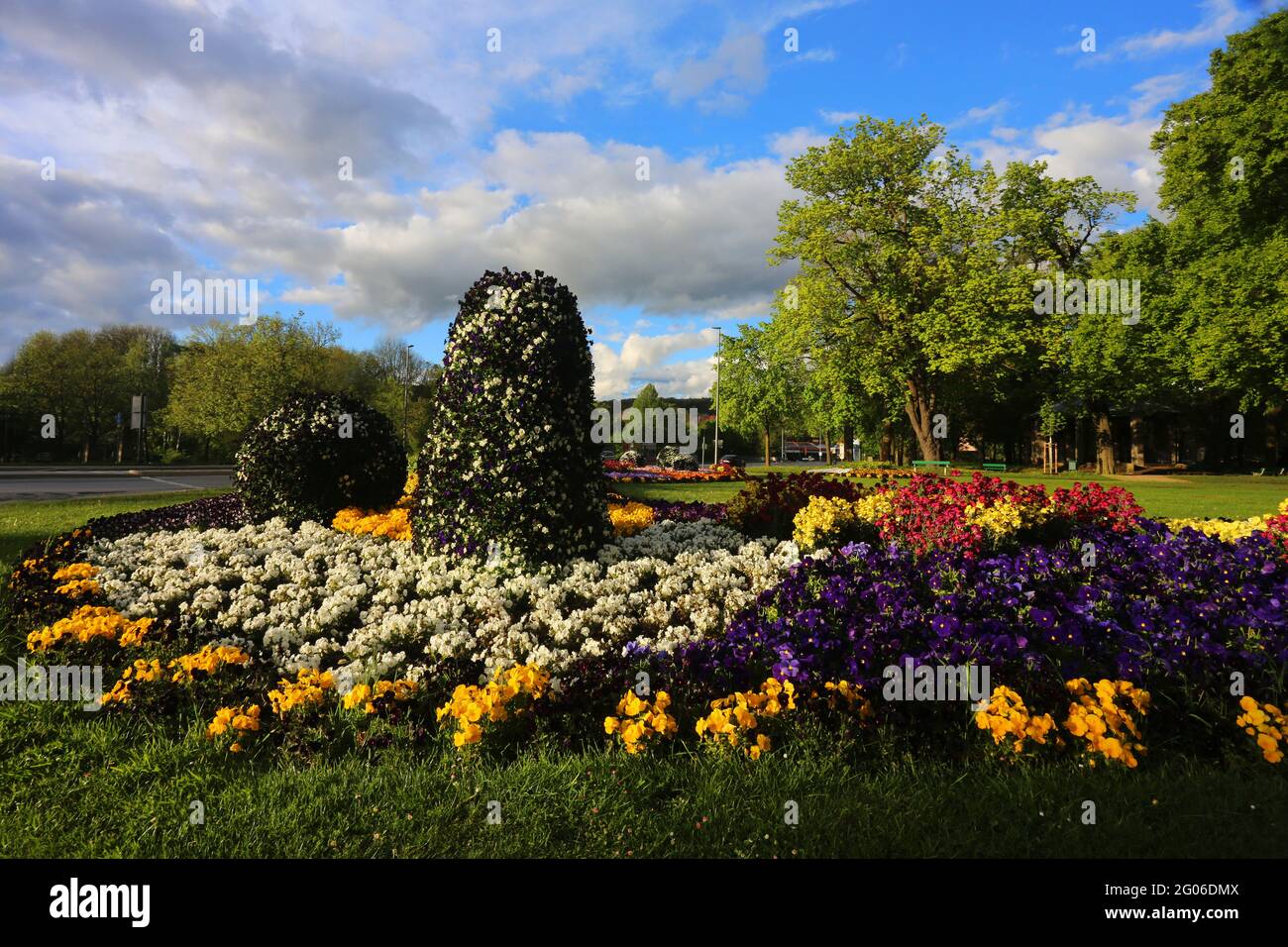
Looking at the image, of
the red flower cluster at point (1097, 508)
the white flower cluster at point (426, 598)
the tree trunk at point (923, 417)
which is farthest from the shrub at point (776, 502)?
the tree trunk at point (923, 417)

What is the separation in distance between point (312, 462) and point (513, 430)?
4.51m

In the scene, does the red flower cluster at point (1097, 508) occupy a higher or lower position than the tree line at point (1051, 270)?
lower

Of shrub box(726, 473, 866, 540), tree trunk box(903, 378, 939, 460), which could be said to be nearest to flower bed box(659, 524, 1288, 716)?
shrub box(726, 473, 866, 540)

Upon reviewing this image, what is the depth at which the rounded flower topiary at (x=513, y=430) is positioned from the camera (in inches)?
261

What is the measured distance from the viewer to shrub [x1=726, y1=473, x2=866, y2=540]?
29.8 ft

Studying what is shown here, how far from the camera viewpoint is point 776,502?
30.4ft

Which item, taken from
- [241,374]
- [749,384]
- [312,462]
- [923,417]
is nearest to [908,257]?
[923,417]

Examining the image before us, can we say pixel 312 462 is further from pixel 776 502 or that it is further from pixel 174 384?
pixel 174 384

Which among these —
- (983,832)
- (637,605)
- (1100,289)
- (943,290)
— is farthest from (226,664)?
(1100,289)

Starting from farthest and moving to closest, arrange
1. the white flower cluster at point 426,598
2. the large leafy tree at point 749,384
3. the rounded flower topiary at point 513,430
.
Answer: the large leafy tree at point 749,384, the rounded flower topiary at point 513,430, the white flower cluster at point 426,598

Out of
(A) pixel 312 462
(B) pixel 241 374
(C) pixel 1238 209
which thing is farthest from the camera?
(B) pixel 241 374

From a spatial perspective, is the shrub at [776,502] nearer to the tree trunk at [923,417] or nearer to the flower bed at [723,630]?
the flower bed at [723,630]

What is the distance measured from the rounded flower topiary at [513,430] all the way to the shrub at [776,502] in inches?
111
